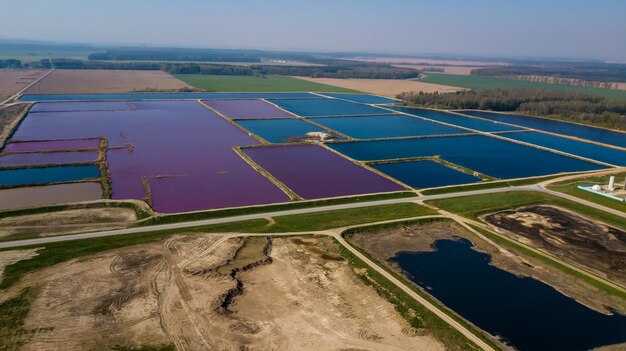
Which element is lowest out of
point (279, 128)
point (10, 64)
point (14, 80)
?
point (279, 128)

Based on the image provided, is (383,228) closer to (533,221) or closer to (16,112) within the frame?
(533,221)

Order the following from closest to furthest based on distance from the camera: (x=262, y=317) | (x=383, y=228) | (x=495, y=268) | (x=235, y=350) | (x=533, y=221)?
(x=235, y=350)
(x=262, y=317)
(x=495, y=268)
(x=383, y=228)
(x=533, y=221)

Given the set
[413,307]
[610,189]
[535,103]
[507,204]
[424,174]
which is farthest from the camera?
[535,103]

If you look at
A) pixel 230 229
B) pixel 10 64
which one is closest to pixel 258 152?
pixel 230 229

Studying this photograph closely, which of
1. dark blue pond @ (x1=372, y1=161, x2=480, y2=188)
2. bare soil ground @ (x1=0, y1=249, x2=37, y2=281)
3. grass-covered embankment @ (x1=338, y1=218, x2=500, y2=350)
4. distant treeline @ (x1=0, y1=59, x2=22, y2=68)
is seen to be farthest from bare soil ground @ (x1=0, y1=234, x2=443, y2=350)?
distant treeline @ (x1=0, y1=59, x2=22, y2=68)

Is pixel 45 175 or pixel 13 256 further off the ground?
pixel 45 175

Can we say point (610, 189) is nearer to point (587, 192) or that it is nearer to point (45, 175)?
point (587, 192)

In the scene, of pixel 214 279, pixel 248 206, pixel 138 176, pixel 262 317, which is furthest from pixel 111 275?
pixel 138 176
